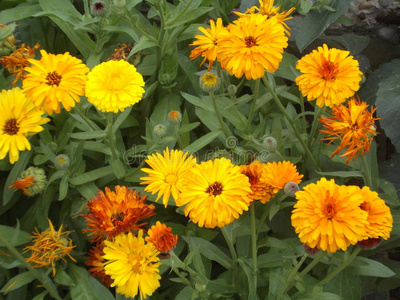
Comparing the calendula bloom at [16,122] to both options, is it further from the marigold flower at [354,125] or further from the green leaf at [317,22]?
the green leaf at [317,22]

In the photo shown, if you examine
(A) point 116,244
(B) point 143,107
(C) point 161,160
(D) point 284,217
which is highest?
(C) point 161,160

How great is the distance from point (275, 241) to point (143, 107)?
612mm

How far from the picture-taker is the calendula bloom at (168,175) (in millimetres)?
957

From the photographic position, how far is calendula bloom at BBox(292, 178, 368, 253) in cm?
81

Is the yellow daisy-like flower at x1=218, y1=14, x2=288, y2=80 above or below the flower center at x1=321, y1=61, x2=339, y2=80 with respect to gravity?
above

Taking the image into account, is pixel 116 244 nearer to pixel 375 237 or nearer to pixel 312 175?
pixel 375 237

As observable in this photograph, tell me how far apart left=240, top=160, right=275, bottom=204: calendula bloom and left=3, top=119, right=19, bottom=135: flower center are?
1.74 feet

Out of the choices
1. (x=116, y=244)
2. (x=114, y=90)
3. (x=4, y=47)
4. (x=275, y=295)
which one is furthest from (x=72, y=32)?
(x=275, y=295)

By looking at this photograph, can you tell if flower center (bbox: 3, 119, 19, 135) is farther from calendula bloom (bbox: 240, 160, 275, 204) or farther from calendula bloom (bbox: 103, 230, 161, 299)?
calendula bloom (bbox: 240, 160, 275, 204)

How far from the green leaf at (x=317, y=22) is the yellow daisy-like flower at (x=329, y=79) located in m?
0.39

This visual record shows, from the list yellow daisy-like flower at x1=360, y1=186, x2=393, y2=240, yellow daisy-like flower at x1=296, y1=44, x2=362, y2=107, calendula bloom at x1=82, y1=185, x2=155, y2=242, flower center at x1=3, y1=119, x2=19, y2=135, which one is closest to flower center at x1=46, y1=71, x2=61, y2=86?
flower center at x1=3, y1=119, x2=19, y2=135

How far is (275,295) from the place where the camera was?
108 cm

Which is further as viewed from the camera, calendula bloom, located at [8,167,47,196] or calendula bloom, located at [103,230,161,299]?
calendula bloom, located at [8,167,47,196]

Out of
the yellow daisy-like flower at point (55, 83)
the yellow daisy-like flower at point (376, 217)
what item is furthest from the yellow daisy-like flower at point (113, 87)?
the yellow daisy-like flower at point (376, 217)
